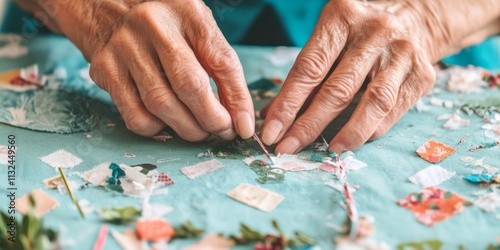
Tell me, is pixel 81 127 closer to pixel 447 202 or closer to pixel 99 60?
pixel 99 60

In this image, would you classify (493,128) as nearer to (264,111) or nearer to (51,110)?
(264,111)

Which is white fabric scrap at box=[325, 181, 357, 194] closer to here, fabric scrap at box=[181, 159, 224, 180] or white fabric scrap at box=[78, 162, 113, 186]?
fabric scrap at box=[181, 159, 224, 180]

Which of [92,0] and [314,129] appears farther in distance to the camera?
[92,0]

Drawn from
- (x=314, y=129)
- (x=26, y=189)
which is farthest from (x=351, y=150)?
(x=26, y=189)

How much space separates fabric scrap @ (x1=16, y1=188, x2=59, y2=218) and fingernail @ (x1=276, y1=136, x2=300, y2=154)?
0.34 meters

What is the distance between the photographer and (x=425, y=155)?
841 millimetres

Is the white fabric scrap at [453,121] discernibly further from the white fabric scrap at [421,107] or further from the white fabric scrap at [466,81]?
the white fabric scrap at [466,81]

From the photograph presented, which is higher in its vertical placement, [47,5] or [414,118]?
[47,5]

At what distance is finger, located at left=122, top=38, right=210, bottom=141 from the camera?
860 mm

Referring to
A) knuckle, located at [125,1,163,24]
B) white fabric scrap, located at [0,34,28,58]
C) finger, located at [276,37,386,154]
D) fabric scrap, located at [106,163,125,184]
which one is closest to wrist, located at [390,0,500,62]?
finger, located at [276,37,386,154]

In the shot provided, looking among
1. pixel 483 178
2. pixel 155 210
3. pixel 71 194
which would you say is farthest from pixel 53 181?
pixel 483 178

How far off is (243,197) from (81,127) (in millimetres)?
371

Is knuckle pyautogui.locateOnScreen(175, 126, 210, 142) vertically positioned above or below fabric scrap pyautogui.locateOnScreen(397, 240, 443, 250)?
above

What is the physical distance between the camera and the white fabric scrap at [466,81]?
114 cm
